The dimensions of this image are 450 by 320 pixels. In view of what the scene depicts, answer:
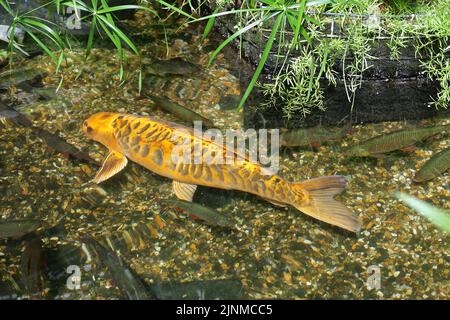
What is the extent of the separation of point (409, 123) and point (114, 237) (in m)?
1.81

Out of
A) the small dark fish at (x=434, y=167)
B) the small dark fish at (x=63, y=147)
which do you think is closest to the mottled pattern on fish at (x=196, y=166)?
the small dark fish at (x=63, y=147)

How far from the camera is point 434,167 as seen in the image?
9.62 feet

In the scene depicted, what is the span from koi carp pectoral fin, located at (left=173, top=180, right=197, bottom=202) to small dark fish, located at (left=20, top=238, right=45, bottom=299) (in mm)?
655

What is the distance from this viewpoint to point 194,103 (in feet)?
11.2

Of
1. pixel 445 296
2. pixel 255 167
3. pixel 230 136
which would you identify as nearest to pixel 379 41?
Answer: pixel 230 136

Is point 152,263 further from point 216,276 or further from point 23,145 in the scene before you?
point 23,145

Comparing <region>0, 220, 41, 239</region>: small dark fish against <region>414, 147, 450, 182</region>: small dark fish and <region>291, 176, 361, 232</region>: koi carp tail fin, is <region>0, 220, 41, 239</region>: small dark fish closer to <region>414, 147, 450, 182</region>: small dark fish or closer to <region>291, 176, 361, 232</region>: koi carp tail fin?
<region>291, 176, 361, 232</region>: koi carp tail fin

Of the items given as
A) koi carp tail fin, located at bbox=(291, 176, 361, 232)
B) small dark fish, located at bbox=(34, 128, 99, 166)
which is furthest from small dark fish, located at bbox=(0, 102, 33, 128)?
koi carp tail fin, located at bbox=(291, 176, 361, 232)

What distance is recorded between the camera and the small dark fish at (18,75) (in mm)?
3490

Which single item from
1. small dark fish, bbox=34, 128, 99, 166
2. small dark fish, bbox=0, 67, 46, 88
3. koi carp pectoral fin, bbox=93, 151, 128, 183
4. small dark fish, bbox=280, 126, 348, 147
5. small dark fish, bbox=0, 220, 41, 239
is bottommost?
small dark fish, bbox=0, 220, 41, 239

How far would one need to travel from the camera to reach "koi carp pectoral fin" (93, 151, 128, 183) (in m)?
2.83

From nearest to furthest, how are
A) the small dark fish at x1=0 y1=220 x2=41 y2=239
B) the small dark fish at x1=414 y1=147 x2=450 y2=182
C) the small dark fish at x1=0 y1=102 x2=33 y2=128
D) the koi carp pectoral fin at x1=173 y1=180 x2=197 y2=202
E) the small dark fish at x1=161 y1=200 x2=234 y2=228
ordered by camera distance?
the small dark fish at x1=0 y1=220 x2=41 y2=239 < the small dark fish at x1=161 y1=200 x2=234 y2=228 < the koi carp pectoral fin at x1=173 y1=180 x2=197 y2=202 < the small dark fish at x1=414 y1=147 x2=450 y2=182 < the small dark fish at x1=0 y1=102 x2=33 y2=128

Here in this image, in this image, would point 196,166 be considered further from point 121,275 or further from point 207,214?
point 121,275

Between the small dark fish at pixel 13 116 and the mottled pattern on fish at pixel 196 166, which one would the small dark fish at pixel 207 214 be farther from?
the small dark fish at pixel 13 116
